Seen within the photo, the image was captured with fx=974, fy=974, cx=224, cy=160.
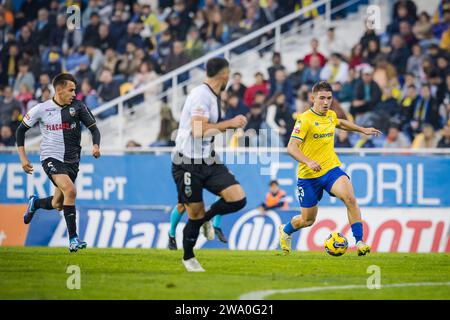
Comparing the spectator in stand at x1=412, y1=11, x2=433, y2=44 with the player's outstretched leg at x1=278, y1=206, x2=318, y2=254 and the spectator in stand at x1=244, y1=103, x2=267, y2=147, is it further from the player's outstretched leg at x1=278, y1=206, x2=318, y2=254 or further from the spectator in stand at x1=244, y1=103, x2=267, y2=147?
the player's outstretched leg at x1=278, y1=206, x2=318, y2=254

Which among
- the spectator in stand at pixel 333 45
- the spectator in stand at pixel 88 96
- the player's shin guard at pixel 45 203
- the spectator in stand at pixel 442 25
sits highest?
the spectator in stand at pixel 442 25

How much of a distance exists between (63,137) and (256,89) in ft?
26.3

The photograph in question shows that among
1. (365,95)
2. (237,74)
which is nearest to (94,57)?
(237,74)

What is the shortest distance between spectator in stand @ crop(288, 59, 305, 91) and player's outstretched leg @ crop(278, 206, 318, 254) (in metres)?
7.75

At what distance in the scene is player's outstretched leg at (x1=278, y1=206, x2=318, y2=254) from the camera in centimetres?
1441

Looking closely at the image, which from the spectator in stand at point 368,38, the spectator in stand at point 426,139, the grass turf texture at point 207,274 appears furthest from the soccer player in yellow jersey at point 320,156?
the spectator in stand at point 368,38

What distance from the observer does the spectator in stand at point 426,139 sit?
20125 millimetres

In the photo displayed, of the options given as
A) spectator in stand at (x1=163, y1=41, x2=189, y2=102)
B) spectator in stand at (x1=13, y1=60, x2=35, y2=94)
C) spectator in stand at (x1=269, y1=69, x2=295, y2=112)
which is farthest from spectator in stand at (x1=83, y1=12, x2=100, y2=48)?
spectator in stand at (x1=269, y1=69, x2=295, y2=112)

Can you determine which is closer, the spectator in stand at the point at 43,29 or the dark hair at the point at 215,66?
the dark hair at the point at 215,66

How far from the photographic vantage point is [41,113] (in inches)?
587

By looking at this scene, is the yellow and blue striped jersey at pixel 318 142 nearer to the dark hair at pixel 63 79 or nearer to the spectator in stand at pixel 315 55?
the dark hair at pixel 63 79

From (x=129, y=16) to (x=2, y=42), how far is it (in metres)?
3.79

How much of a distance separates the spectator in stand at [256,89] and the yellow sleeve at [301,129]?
26.5 ft
